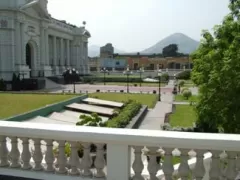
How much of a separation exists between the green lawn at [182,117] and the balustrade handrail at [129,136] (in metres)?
14.9

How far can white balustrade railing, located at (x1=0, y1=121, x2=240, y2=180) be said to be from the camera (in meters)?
3.98

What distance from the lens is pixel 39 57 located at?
52.8m

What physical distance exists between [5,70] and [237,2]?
39576mm

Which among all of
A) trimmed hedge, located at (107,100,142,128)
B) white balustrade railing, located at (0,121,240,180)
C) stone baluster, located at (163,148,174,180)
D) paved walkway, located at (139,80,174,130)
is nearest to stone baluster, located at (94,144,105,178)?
white balustrade railing, located at (0,121,240,180)

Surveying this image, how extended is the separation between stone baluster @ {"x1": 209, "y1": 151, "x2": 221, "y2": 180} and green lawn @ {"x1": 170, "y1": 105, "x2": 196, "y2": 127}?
14.8 m

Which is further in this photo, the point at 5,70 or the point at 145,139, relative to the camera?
the point at 5,70

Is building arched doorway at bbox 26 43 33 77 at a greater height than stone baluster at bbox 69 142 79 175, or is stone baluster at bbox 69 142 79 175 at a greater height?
building arched doorway at bbox 26 43 33 77

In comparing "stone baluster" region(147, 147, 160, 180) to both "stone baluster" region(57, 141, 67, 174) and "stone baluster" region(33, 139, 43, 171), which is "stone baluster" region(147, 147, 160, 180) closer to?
"stone baluster" region(57, 141, 67, 174)

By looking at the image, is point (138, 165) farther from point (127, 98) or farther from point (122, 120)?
point (127, 98)

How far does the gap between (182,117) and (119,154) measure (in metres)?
18.4

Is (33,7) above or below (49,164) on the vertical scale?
above

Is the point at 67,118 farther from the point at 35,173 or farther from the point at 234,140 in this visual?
the point at 234,140

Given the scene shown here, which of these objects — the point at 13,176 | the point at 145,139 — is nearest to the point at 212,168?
the point at 145,139

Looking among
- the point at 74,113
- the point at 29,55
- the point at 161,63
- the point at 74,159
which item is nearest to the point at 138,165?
the point at 74,159
